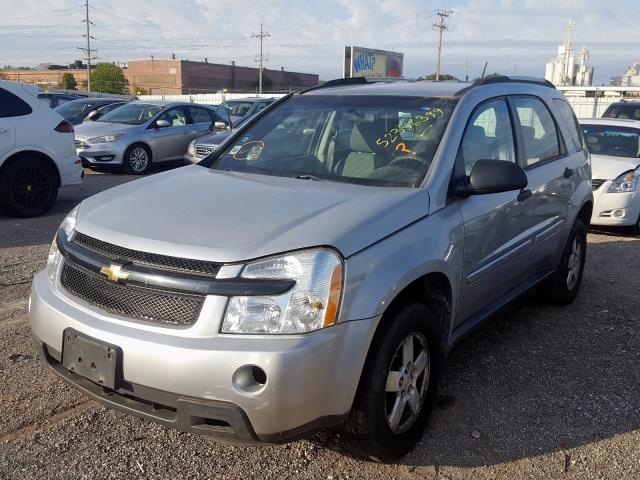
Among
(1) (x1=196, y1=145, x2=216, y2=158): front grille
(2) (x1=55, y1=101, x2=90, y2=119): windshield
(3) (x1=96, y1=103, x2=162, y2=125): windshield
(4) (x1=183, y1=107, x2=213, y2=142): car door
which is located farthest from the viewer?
(2) (x1=55, y1=101, x2=90, y2=119): windshield

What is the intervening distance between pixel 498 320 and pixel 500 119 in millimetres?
1645

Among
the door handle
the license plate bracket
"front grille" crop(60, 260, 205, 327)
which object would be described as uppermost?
the door handle

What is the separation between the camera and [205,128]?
1425 centimetres

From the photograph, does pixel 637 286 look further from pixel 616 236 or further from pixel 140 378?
pixel 140 378

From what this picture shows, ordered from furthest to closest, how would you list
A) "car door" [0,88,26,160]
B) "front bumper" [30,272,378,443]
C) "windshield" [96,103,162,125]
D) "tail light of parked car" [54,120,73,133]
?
"windshield" [96,103,162,125]
"tail light of parked car" [54,120,73,133]
"car door" [0,88,26,160]
"front bumper" [30,272,378,443]

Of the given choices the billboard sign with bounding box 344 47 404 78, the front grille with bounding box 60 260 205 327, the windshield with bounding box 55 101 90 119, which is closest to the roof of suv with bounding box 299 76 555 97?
the front grille with bounding box 60 260 205 327

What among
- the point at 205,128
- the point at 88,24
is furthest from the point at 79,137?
the point at 88,24

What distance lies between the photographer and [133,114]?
1327 centimetres

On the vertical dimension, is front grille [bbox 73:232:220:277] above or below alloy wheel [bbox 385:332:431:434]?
above

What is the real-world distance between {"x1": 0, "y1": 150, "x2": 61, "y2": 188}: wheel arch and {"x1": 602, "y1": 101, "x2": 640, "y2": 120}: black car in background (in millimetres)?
12041

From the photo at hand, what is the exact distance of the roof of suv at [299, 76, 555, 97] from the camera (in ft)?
12.6

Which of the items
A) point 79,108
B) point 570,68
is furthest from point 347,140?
point 570,68

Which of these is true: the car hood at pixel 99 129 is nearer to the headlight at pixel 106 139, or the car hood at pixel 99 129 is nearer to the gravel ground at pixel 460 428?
Result: the headlight at pixel 106 139

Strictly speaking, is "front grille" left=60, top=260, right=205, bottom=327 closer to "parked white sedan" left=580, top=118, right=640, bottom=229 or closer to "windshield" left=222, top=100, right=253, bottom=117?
"parked white sedan" left=580, top=118, right=640, bottom=229
